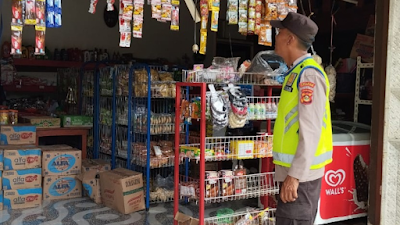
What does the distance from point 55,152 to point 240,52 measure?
6.01 metres

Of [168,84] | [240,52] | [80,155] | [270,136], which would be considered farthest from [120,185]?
[240,52]

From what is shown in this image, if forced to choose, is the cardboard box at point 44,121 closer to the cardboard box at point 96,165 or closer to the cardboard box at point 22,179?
the cardboard box at point 96,165

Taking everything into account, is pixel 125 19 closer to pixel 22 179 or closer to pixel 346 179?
pixel 22 179

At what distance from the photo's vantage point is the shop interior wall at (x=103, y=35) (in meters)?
8.55

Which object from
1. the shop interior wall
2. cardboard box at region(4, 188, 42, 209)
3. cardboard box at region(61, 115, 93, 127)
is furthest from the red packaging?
the shop interior wall

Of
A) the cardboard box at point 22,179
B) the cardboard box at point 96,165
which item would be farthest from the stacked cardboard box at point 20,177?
the cardboard box at point 96,165

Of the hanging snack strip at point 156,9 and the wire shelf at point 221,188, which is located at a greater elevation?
the hanging snack strip at point 156,9

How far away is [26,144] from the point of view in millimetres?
5445

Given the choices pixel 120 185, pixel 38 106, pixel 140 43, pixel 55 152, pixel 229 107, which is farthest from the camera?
pixel 140 43

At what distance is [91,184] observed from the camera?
5301 millimetres

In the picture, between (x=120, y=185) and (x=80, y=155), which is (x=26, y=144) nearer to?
(x=80, y=155)

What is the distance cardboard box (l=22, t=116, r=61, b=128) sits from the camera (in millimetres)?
5845

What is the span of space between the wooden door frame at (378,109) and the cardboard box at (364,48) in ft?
3.22

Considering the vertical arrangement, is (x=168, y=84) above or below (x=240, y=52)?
below
